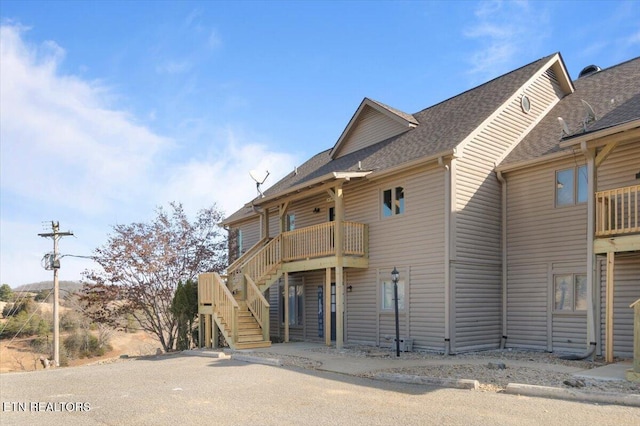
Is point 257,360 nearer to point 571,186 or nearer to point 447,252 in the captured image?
point 447,252

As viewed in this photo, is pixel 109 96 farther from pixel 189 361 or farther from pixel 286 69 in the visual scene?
pixel 189 361

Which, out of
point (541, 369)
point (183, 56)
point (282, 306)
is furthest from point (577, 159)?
point (282, 306)

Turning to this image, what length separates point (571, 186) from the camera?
13492 mm

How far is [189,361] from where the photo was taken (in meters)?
13.6

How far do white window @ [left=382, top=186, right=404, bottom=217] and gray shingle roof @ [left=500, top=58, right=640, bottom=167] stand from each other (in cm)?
304

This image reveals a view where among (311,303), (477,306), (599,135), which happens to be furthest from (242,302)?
(599,135)

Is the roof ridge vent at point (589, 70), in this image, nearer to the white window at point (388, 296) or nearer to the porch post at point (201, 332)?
the white window at point (388, 296)

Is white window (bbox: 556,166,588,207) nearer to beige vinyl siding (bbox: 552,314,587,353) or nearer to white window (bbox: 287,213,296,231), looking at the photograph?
beige vinyl siding (bbox: 552,314,587,353)

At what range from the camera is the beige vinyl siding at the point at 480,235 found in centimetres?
1399

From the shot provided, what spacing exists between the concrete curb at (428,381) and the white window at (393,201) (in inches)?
257

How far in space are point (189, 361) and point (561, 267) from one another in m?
9.96

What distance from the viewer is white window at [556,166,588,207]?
1320 centimetres

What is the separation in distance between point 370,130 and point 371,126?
150 mm

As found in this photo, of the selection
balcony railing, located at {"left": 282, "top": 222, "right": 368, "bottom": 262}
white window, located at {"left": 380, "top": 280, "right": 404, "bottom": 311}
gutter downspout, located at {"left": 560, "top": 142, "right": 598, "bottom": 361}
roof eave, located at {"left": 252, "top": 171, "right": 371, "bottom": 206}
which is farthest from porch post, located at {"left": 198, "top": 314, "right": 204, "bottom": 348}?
gutter downspout, located at {"left": 560, "top": 142, "right": 598, "bottom": 361}
